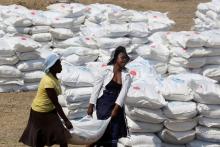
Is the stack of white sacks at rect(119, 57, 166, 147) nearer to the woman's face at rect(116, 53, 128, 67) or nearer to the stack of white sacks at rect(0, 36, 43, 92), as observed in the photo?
the woman's face at rect(116, 53, 128, 67)

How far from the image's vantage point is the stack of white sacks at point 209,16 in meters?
12.5

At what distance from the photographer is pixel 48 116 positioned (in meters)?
5.30

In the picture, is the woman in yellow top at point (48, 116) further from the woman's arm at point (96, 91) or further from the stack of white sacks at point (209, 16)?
the stack of white sacks at point (209, 16)

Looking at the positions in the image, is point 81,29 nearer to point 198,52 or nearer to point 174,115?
point 198,52

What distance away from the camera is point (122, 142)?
648 cm

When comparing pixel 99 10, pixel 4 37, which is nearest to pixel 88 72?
pixel 4 37

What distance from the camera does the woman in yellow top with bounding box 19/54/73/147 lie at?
17.2 ft

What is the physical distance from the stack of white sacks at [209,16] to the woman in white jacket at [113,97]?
6.87 metres

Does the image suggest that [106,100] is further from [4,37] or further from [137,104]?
[4,37]

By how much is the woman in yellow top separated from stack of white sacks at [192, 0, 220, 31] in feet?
24.5

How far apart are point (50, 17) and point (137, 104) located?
512 cm

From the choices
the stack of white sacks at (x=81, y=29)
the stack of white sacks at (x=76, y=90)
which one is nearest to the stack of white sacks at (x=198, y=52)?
the stack of white sacks at (x=81, y=29)

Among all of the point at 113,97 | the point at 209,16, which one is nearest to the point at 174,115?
the point at 113,97

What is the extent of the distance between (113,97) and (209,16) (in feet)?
26.0
